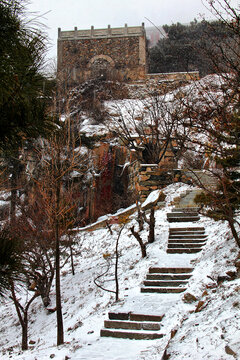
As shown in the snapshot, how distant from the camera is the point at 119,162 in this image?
17016 mm

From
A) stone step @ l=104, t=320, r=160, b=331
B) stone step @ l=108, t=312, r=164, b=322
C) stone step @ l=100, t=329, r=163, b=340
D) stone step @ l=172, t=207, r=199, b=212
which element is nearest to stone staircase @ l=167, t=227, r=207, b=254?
stone step @ l=172, t=207, r=199, b=212

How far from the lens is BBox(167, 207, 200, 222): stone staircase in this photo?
1040 cm

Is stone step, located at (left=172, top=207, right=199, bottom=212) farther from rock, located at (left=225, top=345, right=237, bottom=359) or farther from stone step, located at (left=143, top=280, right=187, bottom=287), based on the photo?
rock, located at (left=225, top=345, right=237, bottom=359)

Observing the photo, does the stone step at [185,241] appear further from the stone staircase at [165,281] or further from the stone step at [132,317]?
the stone step at [132,317]

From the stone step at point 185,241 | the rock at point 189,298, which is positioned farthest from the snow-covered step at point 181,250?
the rock at point 189,298

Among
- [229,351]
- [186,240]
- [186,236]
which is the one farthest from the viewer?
[186,236]

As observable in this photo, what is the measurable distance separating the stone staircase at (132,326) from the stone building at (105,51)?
74.0 ft

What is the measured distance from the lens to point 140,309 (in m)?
6.29

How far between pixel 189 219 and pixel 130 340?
17.6ft

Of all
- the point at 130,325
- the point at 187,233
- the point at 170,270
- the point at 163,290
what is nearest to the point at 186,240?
the point at 187,233

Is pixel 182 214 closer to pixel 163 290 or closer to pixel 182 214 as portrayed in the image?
pixel 182 214

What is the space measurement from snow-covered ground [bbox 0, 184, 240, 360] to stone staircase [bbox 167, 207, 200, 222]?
271 mm

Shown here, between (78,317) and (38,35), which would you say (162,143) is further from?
(38,35)

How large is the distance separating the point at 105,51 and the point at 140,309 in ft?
81.6
